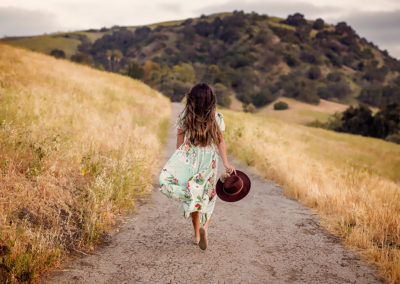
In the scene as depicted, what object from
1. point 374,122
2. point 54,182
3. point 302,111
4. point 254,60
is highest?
point 254,60

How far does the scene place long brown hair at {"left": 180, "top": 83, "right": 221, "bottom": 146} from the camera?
3.71 meters

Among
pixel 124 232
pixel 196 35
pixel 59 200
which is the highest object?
pixel 196 35

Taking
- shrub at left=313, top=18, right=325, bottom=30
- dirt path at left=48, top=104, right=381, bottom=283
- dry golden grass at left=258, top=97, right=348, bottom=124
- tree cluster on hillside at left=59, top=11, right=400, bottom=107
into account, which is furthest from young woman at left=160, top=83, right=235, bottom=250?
shrub at left=313, top=18, right=325, bottom=30

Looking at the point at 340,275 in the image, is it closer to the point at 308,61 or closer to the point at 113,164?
the point at 113,164

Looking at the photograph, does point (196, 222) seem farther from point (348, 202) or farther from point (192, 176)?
point (348, 202)

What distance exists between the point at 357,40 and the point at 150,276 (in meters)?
146

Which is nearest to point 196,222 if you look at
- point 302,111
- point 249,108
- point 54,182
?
point 54,182

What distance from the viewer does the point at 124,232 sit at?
4121 millimetres

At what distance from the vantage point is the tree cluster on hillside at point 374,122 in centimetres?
4091

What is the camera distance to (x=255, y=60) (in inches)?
3780

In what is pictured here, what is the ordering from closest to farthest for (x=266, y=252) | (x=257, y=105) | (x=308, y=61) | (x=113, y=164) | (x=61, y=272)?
1. (x=61, y=272)
2. (x=266, y=252)
3. (x=113, y=164)
4. (x=257, y=105)
5. (x=308, y=61)

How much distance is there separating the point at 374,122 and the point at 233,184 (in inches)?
1837

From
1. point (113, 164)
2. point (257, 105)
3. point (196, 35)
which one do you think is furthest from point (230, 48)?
point (113, 164)

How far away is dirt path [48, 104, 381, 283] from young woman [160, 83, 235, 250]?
1.35ft
